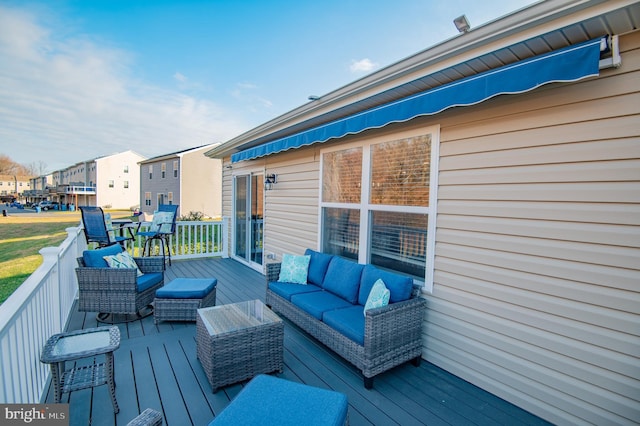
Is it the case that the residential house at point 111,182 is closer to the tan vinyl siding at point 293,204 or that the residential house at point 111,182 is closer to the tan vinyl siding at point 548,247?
the tan vinyl siding at point 293,204

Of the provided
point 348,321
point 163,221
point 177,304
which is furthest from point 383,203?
point 163,221

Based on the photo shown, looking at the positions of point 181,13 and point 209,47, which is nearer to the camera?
point 181,13

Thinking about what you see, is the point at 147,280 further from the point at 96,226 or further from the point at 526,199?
the point at 526,199

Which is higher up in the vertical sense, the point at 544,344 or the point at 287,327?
the point at 544,344

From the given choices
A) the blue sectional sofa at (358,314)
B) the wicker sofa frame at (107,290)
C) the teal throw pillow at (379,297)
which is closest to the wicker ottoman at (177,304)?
the wicker sofa frame at (107,290)

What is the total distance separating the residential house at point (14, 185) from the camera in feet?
180

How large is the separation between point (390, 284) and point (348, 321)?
1.81 feet

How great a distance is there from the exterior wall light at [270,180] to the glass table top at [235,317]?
3.04m

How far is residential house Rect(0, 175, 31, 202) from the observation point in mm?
54750

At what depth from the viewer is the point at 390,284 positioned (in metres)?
2.87

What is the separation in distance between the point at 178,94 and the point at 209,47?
4.25m

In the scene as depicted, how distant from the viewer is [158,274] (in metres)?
4.17

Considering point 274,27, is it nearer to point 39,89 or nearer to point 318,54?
point 318,54

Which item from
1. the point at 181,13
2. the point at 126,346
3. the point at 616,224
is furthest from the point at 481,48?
the point at 181,13
